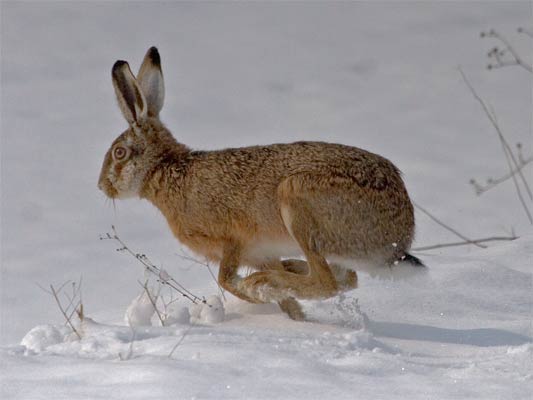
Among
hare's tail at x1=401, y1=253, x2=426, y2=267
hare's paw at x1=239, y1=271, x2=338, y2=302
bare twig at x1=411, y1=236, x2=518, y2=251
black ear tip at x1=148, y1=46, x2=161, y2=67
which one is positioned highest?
black ear tip at x1=148, y1=46, x2=161, y2=67

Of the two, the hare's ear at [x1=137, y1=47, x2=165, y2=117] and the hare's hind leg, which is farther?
the hare's ear at [x1=137, y1=47, x2=165, y2=117]

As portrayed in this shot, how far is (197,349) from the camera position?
484cm

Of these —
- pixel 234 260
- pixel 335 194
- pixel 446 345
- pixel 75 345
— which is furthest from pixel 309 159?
pixel 75 345

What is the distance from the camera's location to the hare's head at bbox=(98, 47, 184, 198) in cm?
661

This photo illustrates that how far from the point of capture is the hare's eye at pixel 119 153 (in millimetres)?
6677

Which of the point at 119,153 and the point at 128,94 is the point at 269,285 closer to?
the point at 119,153

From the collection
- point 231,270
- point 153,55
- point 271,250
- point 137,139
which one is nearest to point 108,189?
point 137,139

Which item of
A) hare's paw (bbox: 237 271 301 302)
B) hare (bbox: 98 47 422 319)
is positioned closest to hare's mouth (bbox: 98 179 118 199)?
hare (bbox: 98 47 422 319)

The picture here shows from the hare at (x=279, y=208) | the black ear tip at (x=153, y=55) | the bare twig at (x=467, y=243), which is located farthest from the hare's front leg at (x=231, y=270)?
the bare twig at (x=467, y=243)

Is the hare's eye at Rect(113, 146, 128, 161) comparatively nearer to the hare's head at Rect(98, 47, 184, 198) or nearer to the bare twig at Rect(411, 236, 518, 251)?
the hare's head at Rect(98, 47, 184, 198)

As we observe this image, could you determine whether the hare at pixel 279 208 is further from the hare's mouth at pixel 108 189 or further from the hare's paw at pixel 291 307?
the hare's mouth at pixel 108 189

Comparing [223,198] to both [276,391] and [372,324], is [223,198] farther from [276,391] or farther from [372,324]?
[276,391]

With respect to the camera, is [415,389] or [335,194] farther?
[335,194]

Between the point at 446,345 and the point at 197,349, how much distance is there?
1.34 meters
